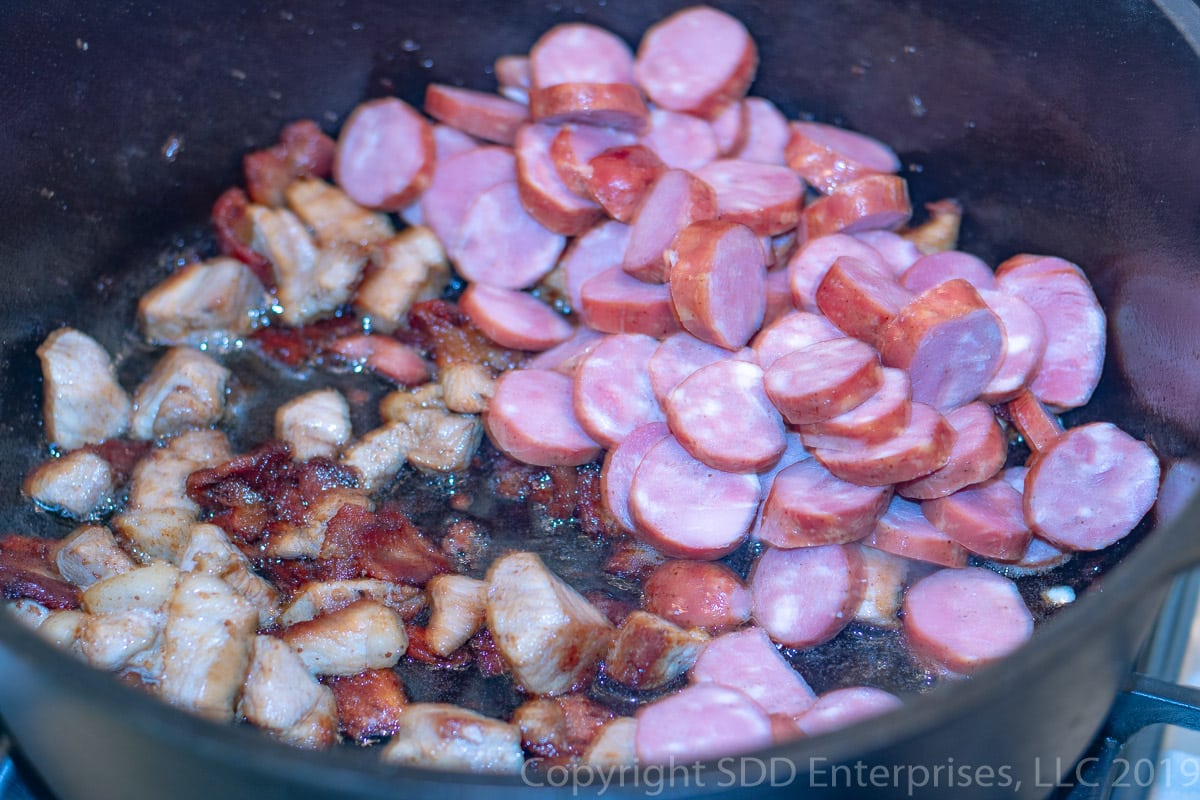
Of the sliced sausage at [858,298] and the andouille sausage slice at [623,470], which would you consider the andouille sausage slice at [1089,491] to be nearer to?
the sliced sausage at [858,298]

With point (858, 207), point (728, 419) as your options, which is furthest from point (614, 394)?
point (858, 207)

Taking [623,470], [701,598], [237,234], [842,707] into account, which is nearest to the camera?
[842,707]

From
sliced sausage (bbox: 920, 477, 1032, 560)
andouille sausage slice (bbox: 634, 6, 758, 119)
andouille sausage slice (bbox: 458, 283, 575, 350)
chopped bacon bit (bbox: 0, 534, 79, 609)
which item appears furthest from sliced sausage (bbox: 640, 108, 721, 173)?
chopped bacon bit (bbox: 0, 534, 79, 609)

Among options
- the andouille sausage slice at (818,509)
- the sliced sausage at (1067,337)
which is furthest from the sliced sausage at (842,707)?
the sliced sausage at (1067,337)

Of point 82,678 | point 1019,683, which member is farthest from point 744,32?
point 82,678

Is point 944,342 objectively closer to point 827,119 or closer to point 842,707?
point 842,707

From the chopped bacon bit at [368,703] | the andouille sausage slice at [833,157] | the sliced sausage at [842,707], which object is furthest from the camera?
the andouille sausage slice at [833,157]
